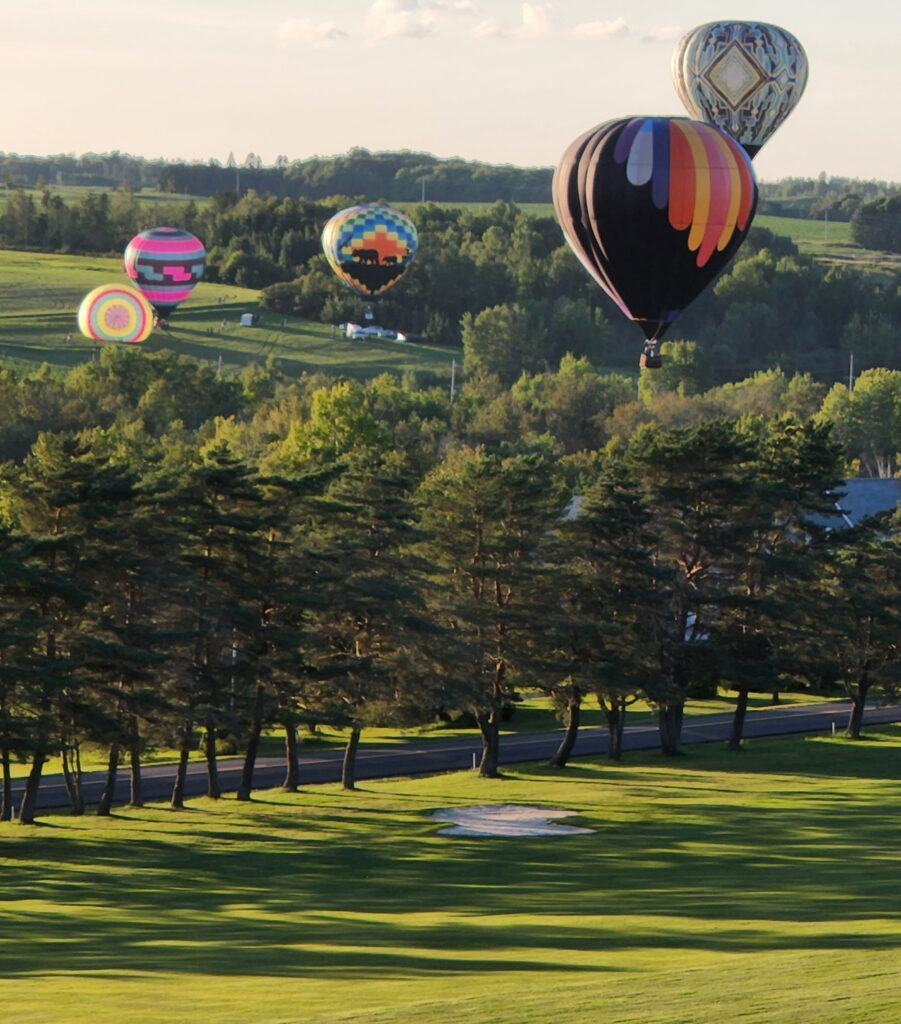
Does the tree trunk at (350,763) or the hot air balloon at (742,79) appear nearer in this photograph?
the tree trunk at (350,763)

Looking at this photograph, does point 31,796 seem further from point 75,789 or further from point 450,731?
point 450,731

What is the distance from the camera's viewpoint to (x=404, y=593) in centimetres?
5994

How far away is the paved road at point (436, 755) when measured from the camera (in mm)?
63438

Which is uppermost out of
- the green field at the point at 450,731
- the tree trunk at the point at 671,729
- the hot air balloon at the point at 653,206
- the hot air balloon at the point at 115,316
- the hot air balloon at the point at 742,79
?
the hot air balloon at the point at 742,79

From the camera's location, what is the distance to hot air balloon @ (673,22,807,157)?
91.7 meters

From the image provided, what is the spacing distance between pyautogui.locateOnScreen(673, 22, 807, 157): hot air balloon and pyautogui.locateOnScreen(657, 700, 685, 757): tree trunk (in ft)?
106

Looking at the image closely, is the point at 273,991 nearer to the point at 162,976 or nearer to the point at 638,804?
the point at 162,976

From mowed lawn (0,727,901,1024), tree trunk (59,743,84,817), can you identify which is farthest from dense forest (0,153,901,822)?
A: mowed lawn (0,727,901,1024)

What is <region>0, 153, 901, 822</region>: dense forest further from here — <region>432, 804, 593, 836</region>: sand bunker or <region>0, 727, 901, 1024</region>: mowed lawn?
<region>432, 804, 593, 836</region>: sand bunker

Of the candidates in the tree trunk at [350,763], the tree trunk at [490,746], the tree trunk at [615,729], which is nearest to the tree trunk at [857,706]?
the tree trunk at [615,729]

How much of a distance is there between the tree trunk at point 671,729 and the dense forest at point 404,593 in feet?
0.27

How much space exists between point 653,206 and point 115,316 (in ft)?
378

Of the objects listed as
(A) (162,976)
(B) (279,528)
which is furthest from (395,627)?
(A) (162,976)

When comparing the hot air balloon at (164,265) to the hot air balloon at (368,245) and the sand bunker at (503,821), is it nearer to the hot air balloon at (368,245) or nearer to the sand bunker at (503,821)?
the hot air balloon at (368,245)
